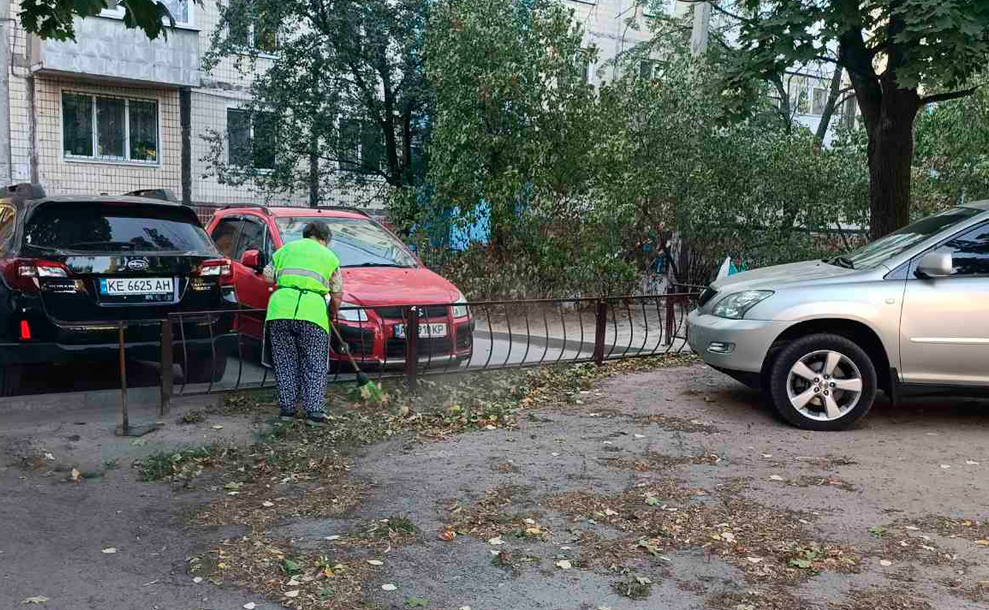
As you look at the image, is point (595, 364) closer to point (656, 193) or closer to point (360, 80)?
point (656, 193)

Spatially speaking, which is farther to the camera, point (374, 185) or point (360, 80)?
point (374, 185)

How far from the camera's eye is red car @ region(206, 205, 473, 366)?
8.47 meters

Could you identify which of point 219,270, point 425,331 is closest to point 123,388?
point 219,270

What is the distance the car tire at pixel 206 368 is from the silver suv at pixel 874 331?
4.33 metres

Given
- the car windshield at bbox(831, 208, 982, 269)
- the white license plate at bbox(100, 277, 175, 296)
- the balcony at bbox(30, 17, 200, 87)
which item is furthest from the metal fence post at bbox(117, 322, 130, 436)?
the balcony at bbox(30, 17, 200, 87)

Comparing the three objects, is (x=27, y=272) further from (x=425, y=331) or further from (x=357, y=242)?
(x=357, y=242)

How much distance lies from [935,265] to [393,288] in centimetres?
474

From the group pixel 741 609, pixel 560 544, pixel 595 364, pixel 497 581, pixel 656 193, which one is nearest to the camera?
pixel 741 609

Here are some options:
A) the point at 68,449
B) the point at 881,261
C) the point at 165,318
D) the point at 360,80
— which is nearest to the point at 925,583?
the point at 881,261

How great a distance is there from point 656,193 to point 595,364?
A: 5.82m

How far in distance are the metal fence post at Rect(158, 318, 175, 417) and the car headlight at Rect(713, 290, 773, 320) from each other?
4.32 metres

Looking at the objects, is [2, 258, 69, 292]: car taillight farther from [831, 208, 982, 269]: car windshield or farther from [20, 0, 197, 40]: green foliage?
[831, 208, 982, 269]: car windshield

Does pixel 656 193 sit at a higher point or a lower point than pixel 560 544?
higher

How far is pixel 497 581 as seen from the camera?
13.8 feet
